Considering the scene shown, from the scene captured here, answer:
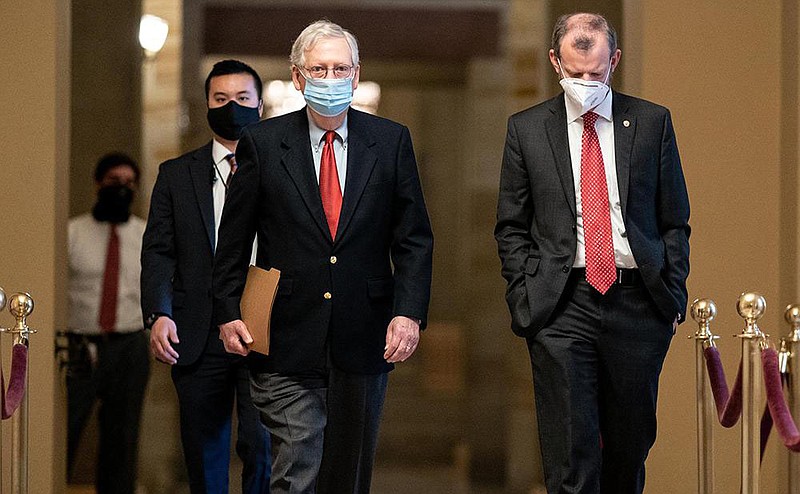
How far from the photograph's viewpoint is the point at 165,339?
5.90 m

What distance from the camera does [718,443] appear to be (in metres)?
6.89

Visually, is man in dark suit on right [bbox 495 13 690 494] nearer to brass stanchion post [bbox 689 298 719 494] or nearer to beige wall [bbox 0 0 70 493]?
Result: brass stanchion post [bbox 689 298 719 494]

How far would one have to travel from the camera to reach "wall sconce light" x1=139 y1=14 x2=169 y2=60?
10.8m

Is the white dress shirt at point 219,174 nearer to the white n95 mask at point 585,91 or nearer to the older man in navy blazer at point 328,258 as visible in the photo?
the older man in navy blazer at point 328,258

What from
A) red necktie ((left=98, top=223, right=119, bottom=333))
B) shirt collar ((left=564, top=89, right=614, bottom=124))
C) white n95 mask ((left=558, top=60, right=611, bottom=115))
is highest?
white n95 mask ((left=558, top=60, right=611, bottom=115))

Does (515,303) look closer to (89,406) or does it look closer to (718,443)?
(718,443)

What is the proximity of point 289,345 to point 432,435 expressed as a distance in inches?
376

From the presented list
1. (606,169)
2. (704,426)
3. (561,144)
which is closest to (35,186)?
(561,144)

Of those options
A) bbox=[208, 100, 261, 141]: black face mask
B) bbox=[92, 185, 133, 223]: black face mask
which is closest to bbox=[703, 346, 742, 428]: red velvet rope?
bbox=[208, 100, 261, 141]: black face mask

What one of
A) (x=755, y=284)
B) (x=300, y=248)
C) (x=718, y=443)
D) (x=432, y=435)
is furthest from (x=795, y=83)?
(x=432, y=435)

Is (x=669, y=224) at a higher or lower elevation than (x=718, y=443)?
higher

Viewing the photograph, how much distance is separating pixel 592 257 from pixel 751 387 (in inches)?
26.4

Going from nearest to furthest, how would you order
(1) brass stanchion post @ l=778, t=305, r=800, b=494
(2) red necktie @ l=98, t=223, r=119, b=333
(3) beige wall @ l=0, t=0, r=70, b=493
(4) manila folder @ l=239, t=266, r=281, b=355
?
(1) brass stanchion post @ l=778, t=305, r=800, b=494 < (4) manila folder @ l=239, t=266, r=281, b=355 < (3) beige wall @ l=0, t=0, r=70, b=493 < (2) red necktie @ l=98, t=223, r=119, b=333

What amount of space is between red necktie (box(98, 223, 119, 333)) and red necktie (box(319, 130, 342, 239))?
10.1ft
